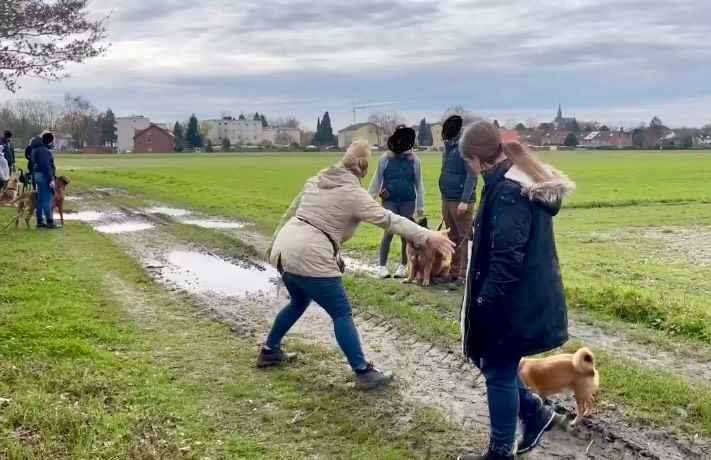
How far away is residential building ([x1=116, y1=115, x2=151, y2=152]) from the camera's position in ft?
449

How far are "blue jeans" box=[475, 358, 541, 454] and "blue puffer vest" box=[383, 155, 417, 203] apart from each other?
573 centimetres

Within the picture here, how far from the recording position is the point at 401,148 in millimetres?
9758

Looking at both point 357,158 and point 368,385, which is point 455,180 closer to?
point 357,158

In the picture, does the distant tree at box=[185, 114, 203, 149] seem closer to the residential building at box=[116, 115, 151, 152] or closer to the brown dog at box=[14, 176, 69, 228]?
the residential building at box=[116, 115, 151, 152]

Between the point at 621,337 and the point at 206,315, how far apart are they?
14.9 ft

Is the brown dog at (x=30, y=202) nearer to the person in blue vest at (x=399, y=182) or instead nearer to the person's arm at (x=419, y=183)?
the person in blue vest at (x=399, y=182)

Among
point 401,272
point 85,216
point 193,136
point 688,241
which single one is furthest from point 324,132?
point 401,272

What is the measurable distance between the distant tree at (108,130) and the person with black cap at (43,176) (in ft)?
394

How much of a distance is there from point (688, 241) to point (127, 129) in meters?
139

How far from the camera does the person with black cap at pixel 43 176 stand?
1611cm

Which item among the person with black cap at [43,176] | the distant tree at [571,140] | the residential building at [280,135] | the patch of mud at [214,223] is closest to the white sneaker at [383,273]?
the patch of mud at [214,223]

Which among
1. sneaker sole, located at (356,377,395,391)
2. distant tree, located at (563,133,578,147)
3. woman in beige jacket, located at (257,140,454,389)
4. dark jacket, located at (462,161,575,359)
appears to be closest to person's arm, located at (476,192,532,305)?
dark jacket, located at (462,161,575,359)

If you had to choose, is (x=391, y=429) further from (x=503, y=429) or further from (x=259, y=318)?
(x=259, y=318)

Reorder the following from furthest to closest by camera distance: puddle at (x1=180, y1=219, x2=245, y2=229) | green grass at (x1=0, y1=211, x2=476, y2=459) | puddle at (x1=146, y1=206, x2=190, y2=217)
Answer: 1. puddle at (x1=146, y1=206, x2=190, y2=217)
2. puddle at (x1=180, y1=219, x2=245, y2=229)
3. green grass at (x1=0, y1=211, x2=476, y2=459)
